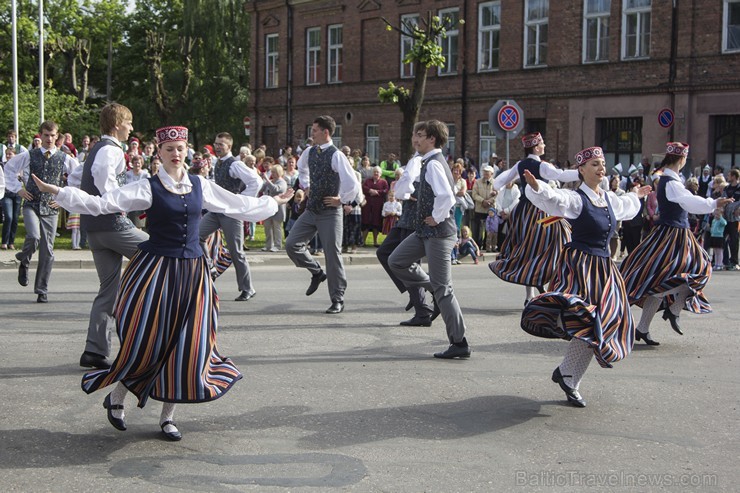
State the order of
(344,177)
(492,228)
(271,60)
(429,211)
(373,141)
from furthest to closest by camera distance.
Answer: (271,60) < (373,141) < (492,228) < (344,177) < (429,211)

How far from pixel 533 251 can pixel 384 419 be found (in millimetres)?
4891

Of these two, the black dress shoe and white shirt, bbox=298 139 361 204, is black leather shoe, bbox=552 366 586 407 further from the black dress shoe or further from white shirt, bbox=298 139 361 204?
white shirt, bbox=298 139 361 204

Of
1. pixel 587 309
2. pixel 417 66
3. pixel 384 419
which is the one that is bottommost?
pixel 384 419

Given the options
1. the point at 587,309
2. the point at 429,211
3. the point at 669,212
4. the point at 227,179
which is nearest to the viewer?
the point at 587,309

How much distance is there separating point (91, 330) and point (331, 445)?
107 inches

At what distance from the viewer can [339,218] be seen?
11.2m

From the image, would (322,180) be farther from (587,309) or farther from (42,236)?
(587,309)


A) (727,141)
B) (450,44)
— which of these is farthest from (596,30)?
(450,44)

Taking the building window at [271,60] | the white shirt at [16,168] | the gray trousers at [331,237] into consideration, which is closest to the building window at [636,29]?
the building window at [271,60]

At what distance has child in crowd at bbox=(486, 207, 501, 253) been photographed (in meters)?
20.5

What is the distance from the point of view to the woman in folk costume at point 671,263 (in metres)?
9.32

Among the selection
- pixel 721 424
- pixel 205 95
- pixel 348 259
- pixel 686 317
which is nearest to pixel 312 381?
pixel 721 424

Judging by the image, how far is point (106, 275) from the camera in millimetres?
8070

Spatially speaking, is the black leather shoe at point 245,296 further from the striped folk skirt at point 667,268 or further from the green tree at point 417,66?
the green tree at point 417,66
